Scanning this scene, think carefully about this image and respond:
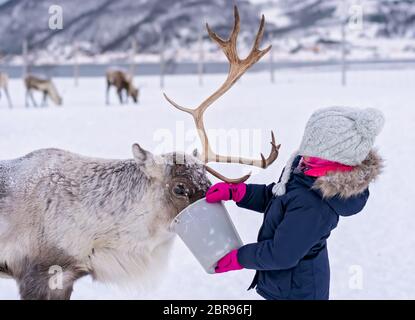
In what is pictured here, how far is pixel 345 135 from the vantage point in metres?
1.58

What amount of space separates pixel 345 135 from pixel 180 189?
676 mm

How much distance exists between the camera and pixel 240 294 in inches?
131

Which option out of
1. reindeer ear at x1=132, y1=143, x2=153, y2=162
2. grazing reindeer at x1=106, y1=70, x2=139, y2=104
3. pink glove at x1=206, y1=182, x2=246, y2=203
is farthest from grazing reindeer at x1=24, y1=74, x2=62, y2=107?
pink glove at x1=206, y1=182, x2=246, y2=203

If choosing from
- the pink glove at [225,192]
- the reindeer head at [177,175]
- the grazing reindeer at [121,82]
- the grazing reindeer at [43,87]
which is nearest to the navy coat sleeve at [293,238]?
the pink glove at [225,192]

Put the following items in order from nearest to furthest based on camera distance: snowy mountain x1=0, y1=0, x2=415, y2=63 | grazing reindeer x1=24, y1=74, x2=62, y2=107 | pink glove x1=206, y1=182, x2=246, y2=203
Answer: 1. pink glove x1=206, y1=182, x2=246, y2=203
2. grazing reindeer x1=24, y1=74, x2=62, y2=107
3. snowy mountain x1=0, y1=0, x2=415, y2=63

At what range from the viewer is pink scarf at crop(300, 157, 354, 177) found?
1604 millimetres

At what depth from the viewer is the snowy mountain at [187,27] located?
13898 mm

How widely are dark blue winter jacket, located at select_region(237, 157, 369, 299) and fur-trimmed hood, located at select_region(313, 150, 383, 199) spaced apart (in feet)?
0.08

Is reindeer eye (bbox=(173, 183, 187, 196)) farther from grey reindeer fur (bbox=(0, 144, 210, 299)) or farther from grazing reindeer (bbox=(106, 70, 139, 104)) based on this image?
grazing reindeer (bbox=(106, 70, 139, 104))

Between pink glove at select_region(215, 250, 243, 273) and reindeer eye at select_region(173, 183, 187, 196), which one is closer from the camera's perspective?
pink glove at select_region(215, 250, 243, 273)

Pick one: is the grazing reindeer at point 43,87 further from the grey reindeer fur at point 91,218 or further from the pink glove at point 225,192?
the pink glove at point 225,192
